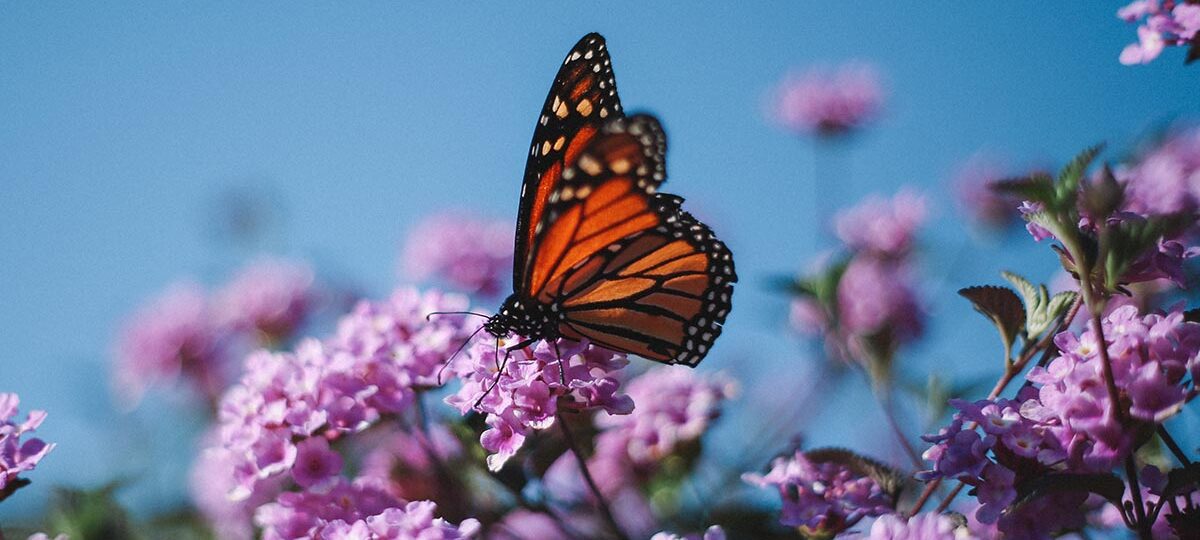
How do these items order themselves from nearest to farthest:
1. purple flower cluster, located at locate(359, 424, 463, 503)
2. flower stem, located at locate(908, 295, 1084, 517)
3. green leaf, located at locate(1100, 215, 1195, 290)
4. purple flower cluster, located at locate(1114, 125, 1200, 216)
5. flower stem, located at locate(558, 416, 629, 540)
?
green leaf, located at locate(1100, 215, 1195, 290) → flower stem, located at locate(908, 295, 1084, 517) → flower stem, located at locate(558, 416, 629, 540) → purple flower cluster, located at locate(1114, 125, 1200, 216) → purple flower cluster, located at locate(359, 424, 463, 503)

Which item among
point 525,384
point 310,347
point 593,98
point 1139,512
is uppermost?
point 593,98

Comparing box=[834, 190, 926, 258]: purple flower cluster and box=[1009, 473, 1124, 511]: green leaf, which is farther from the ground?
box=[834, 190, 926, 258]: purple flower cluster

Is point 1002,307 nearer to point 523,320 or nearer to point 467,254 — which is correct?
point 523,320

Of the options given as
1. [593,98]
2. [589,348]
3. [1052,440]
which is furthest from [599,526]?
[1052,440]

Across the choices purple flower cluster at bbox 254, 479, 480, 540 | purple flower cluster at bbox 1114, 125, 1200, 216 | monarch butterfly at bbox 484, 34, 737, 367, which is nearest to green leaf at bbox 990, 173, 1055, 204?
purple flower cluster at bbox 1114, 125, 1200, 216

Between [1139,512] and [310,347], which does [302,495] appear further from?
[1139,512]

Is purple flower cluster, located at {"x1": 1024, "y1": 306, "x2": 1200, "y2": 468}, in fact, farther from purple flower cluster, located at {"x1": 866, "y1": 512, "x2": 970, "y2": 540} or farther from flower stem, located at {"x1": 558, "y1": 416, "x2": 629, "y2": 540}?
flower stem, located at {"x1": 558, "y1": 416, "x2": 629, "y2": 540}

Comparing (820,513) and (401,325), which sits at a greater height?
(401,325)
